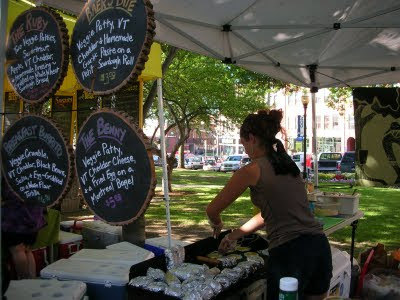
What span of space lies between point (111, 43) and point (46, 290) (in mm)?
1451

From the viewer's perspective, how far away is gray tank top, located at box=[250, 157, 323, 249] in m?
2.12

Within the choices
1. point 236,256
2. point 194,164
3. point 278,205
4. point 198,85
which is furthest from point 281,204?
point 194,164

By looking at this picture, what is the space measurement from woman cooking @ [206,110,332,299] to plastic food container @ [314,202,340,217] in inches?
74.5

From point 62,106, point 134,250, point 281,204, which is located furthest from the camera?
point 62,106

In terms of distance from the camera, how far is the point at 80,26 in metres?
2.44

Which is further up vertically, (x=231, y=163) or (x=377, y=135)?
(x=377, y=135)

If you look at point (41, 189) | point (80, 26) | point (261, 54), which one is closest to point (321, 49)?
point (261, 54)

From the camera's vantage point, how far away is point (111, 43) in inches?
86.4

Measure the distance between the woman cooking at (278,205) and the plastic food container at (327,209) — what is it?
6.20 feet

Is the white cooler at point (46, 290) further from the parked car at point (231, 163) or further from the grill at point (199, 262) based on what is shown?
the parked car at point (231, 163)

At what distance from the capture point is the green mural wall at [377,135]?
5527mm

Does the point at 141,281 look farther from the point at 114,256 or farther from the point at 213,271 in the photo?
the point at 114,256

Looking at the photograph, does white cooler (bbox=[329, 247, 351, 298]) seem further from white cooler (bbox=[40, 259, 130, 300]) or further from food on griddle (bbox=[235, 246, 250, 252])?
white cooler (bbox=[40, 259, 130, 300])

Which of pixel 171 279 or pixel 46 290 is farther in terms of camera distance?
pixel 46 290
